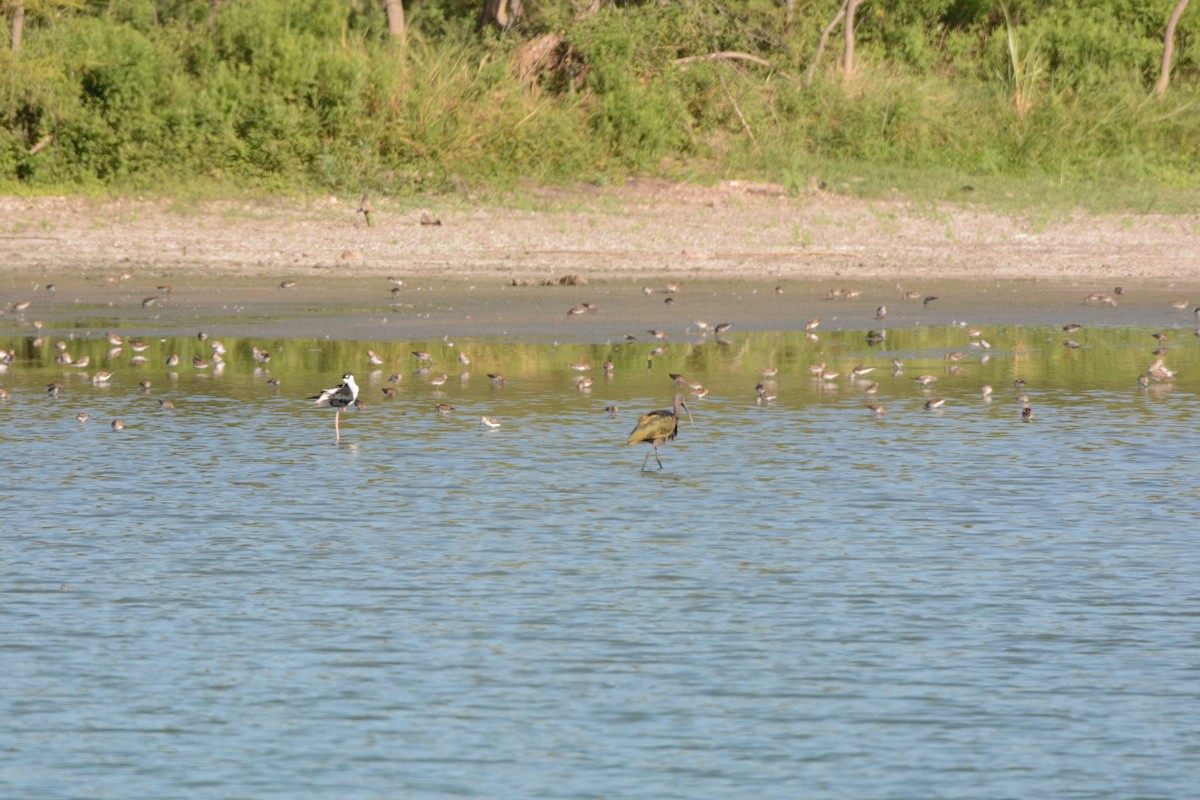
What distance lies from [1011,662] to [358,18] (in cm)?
2729

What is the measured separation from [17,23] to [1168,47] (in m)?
19.8

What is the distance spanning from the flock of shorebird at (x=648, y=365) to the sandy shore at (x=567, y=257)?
131 cm

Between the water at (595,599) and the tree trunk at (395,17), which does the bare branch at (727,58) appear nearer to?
the tree trunk at (395,17)

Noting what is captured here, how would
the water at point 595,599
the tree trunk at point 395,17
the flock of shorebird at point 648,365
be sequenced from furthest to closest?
1. the tree trunk at point 395,17
2. the flock of shorebird at point 648,365
3. the water at point 595,599

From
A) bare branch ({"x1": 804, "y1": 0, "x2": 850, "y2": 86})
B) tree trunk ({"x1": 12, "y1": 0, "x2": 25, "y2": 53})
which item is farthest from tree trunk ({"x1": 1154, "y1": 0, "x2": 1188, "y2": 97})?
tree trunk ({"x1": 12, "y1": 0, "x2": 25, "y2": 53})

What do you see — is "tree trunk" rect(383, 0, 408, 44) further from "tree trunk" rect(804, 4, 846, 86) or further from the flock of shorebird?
the flock of shorebird

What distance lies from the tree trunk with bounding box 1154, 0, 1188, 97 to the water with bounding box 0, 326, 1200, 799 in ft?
66.2

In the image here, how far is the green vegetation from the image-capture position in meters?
27.0

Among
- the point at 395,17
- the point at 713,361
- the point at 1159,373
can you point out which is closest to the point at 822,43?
the point at 395,17

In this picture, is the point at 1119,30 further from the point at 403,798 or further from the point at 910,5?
the point at 403,798

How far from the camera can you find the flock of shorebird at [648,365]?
13.6m

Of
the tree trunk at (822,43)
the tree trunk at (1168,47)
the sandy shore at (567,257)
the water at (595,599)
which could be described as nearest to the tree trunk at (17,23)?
the sandy shore at (567,257)

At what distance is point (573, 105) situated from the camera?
1160 inches

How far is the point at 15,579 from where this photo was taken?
945 cm
